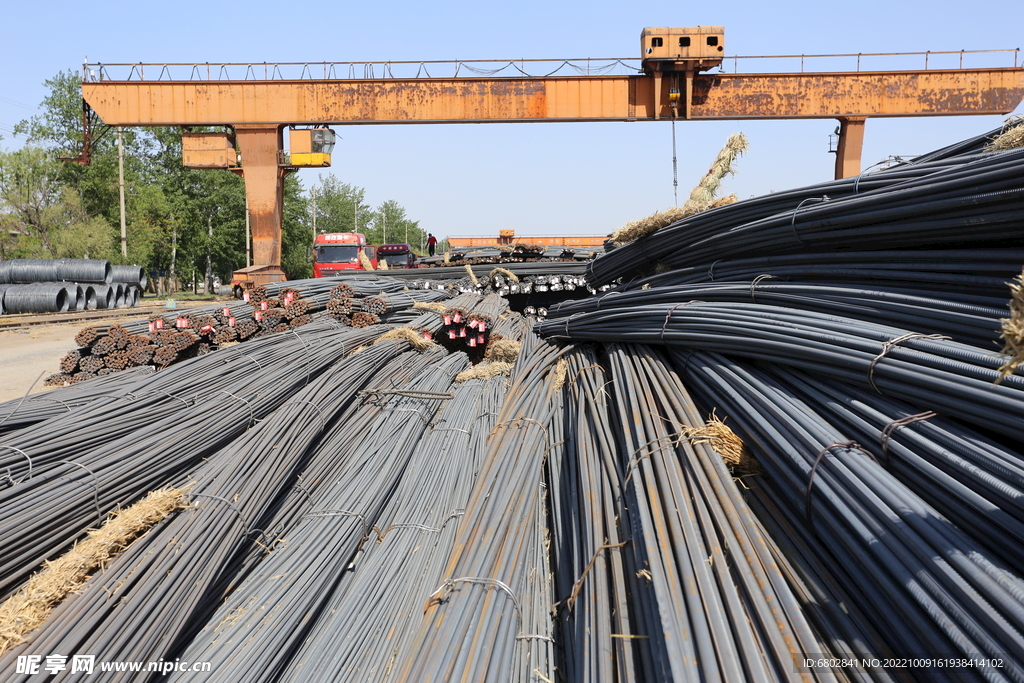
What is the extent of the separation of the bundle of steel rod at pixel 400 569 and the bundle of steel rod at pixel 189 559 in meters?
0.56

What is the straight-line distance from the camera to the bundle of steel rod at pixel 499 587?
Answer: 2221 mm

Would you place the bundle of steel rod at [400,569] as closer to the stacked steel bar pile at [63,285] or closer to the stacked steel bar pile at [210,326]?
the stacked steel bar pile at [210,326]

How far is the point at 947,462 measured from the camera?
1952 mm

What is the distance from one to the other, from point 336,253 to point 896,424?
1745 cm

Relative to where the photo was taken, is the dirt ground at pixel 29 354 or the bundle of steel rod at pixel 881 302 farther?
the dirt ground at pixel 29 354

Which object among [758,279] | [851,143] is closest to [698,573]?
[758,279]

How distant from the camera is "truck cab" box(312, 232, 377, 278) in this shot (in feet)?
58.2

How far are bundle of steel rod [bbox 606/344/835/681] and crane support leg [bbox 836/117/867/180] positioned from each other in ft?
41.3

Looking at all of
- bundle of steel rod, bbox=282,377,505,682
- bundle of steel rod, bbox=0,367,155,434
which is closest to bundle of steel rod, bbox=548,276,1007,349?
bundle of steel rod, bbox=282,377,505,682

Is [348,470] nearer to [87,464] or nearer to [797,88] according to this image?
[87,464]

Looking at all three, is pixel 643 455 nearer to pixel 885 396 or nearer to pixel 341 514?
pixel 885 396

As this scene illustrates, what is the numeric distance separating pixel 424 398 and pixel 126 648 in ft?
10.1

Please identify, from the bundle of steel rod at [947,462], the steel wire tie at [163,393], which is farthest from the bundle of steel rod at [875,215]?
the steel wire tie at [163,393]

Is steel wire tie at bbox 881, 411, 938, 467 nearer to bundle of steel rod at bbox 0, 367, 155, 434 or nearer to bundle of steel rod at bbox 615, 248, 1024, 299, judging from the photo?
bundle of steel rod at bbox 615, 248, 1024, 299
